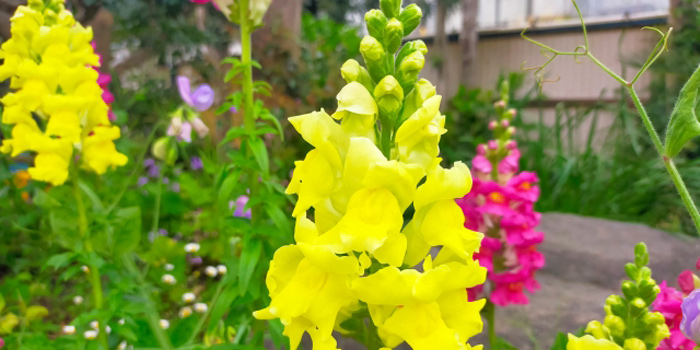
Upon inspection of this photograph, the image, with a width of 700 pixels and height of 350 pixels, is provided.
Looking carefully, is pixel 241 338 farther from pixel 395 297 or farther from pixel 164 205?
pixel 395 297

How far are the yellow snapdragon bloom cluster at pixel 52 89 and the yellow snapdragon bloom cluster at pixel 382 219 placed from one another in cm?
86

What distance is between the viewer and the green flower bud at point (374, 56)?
65 cm

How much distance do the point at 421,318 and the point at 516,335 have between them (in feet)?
4.59

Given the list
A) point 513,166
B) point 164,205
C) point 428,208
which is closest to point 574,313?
point 513,166

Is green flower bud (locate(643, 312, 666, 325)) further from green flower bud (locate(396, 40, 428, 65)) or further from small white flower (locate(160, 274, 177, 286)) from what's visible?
small white flower (locate(160, 274, 177, 286))

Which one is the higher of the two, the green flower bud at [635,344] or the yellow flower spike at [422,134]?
the yellow flower spike at [422,134]

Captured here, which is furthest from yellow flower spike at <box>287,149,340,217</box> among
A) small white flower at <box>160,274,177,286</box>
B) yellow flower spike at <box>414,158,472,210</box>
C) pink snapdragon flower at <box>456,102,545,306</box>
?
small white flower at <box>160,274,177,286</box>

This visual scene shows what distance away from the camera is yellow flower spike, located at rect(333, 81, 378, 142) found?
25.5 inches

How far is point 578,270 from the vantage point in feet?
8.46

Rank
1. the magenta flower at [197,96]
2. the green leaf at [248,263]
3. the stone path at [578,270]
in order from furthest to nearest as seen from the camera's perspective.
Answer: the stone path at [578,270]
the magenta flower at [197,96]
the green leaf at [248,263]

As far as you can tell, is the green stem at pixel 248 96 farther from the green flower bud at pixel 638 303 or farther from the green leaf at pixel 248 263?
the green flower bud at pixel 638 303

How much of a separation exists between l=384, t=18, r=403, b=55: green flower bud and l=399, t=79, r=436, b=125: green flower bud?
5 centimetres

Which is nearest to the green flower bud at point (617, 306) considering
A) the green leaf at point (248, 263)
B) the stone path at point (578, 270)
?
the green leaf at point (248, 263)

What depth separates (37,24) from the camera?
1361mm
